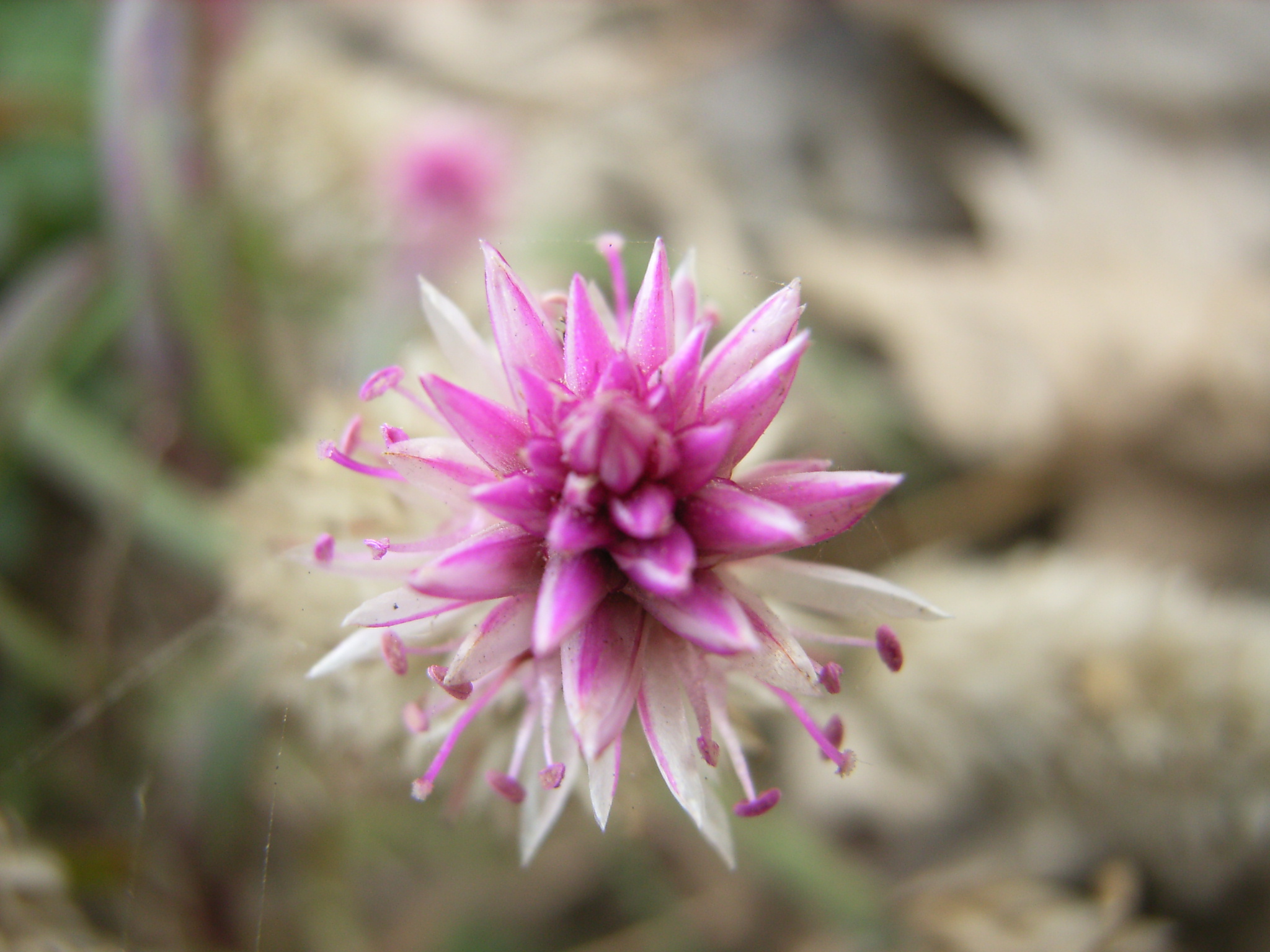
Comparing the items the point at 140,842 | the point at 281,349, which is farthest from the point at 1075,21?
the point at 140,842

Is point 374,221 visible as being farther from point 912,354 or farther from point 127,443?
point 912,354

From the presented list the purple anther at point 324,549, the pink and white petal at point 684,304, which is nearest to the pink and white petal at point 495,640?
the purple anther at point 324,549

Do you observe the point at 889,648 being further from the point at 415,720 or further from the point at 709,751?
the point at 415,720

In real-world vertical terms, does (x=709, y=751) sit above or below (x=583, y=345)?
below

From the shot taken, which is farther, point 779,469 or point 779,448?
point 779,448

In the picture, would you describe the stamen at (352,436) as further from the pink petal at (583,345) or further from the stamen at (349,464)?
the pink petal at (583,345)

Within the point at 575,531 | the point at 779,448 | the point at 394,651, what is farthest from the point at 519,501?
the point at 779,448

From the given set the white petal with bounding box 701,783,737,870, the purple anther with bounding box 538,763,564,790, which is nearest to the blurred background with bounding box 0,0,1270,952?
the white petal with bounding box 701,783,737,870

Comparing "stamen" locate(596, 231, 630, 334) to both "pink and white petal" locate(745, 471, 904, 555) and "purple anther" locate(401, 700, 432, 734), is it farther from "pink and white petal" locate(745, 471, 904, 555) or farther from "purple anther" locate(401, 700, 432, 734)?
"purple anther" locate(401, 700, 432, 734)
